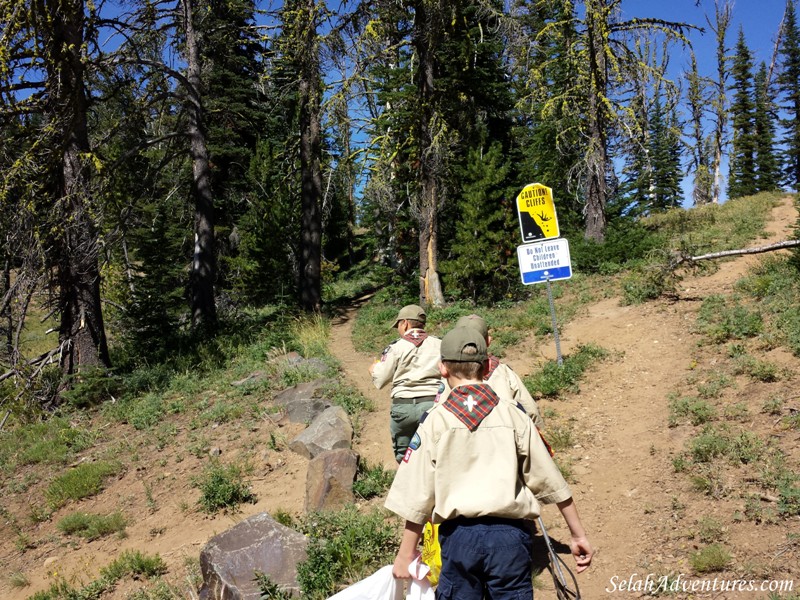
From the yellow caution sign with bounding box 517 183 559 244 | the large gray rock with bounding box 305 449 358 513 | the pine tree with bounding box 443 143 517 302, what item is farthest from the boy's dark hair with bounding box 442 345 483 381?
the pine tree with bounding box 443 143 517 302

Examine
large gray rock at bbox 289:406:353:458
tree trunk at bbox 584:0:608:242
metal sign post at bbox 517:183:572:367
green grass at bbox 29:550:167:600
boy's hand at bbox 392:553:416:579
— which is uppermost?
tree trunk at bbox 584:0:608:242

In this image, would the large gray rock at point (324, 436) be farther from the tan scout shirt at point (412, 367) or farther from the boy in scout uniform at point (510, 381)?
the boy in scout uniform at point (510, 381)

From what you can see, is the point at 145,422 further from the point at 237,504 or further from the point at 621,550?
the point at 621,550

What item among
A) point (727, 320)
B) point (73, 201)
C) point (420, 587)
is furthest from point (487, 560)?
point (73, 201)

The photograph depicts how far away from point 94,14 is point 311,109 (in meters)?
6.77

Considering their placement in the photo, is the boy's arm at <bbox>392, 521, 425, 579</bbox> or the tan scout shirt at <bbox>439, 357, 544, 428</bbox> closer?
the boy's arm at <bbox>392, 521, 425, 579</bbox>

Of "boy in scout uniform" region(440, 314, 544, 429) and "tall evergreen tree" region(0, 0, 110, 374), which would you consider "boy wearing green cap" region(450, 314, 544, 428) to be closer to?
"boy in scout uniform" region(440, 314, 544, 429)

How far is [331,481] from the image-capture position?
6129mm

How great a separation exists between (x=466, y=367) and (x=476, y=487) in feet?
1.84

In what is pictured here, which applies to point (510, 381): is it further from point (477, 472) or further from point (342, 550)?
point (342, 550)

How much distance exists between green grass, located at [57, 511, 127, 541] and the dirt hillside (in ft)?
0.44

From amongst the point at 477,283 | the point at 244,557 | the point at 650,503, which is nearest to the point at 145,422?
the point at 244,557

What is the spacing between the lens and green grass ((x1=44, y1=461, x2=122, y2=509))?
25.4 ft

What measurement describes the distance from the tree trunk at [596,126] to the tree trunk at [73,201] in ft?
40.4
